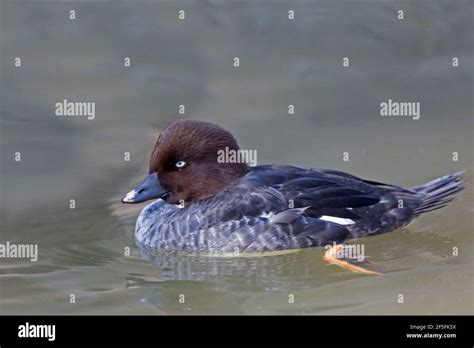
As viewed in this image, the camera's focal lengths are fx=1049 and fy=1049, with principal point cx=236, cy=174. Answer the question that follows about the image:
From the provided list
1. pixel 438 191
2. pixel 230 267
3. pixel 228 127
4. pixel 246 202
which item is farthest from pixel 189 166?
pixel 228 127

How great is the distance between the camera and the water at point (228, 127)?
9984mm

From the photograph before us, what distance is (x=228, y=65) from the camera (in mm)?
15234

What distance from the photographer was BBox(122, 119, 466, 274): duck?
10.8 meters

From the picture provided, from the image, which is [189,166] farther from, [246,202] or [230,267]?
[230,267]

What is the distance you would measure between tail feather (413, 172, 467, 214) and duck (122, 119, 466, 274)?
0.01 m

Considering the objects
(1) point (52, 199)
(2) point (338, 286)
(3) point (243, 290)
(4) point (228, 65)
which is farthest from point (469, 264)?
(4) point (228, 65)

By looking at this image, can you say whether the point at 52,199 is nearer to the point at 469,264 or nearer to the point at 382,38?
the point at 469,264

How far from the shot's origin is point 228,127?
14.1 meters

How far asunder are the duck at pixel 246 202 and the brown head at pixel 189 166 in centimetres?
1

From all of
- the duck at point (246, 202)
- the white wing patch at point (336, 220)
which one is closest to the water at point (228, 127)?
the duck at point (246, 202)

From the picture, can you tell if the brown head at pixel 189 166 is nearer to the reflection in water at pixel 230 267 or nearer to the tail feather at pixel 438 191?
the reflection in water at pixel 230 267

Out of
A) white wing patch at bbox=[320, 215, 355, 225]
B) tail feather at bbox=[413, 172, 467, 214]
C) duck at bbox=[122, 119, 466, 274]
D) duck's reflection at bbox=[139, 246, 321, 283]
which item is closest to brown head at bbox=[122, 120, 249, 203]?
duck at bbox=[122, 119, 466, 274]

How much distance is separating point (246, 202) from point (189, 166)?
76 cm

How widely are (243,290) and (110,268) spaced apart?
1457 mm
